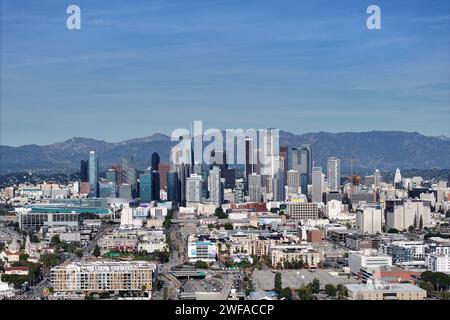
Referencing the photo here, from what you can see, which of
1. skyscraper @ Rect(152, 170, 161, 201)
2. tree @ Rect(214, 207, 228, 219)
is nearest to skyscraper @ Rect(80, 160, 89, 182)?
skyscraper @ Rect(152, 170, 161, 201)

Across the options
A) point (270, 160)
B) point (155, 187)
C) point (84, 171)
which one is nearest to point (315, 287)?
point (270, 160)

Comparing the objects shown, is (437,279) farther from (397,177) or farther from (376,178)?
(397,177)

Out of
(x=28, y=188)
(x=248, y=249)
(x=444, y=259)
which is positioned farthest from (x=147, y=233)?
(x=28, y=188)

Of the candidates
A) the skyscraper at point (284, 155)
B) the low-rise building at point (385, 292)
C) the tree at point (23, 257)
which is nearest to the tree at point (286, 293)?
the low-rise building at point (385, 292)

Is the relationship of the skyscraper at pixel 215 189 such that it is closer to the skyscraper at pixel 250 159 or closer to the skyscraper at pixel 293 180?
the skyscraper at pixel 250 159

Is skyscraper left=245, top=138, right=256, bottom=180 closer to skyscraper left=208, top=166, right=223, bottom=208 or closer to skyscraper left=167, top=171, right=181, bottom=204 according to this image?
skyscraper left=208, top=166, right=223, bottom=208

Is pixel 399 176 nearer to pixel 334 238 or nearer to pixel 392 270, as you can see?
pixel 334 238
